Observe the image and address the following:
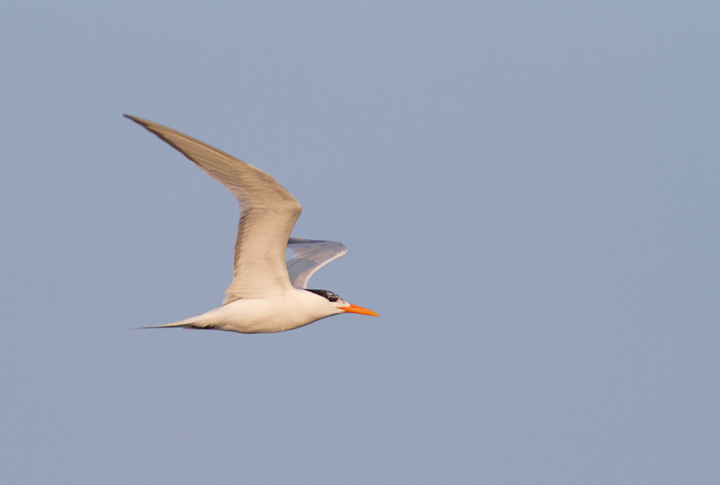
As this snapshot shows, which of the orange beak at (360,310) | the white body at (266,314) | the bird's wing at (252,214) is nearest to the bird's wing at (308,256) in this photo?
the orange beak at (360,310)

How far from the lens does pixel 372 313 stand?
12.6m

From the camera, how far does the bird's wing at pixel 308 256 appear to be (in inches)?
564

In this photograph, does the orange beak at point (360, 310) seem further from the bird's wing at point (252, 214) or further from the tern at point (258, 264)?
the bird's wing at point (252, 214)

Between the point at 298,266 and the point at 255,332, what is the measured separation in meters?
3.11

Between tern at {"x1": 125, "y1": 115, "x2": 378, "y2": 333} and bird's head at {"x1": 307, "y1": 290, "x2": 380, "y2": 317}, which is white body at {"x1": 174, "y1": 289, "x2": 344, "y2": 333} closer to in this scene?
tern at {"x1": 125, "y1": 115, "x2": 378, "y2": 333}

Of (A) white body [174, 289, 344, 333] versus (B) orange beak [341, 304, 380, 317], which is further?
(B) orange beak [341, 304, 380, 317]

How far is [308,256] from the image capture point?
15.2m

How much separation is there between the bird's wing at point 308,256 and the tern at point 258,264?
6.65 feet

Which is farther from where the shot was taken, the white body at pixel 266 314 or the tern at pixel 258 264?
the white body at pixel 266 314

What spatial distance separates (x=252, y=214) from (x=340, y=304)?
2730 millimetres

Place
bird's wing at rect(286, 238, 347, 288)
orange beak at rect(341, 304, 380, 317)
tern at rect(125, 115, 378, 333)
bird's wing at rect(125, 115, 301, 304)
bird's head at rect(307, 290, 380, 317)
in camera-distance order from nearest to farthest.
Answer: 1. bird's wing at rect(125, 115, 301, 304)
2. tern at rect(125, 115, 378, 333)
3. bird's head at rect(307, 290, 380, 317)
4. orange beak at rect(341, 304, 380, 317)
5. bird's wing at rect(286, 238, 347, 288)

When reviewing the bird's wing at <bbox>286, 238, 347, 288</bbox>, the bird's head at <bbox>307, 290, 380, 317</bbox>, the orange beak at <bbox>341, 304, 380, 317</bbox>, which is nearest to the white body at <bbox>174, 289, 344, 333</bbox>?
the bird's head at <bbox>307, 290, 380, 317</bbox>

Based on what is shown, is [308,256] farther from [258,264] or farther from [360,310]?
[258,264]

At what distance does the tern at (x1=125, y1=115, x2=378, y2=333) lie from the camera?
9586mm
